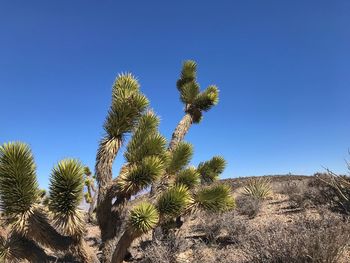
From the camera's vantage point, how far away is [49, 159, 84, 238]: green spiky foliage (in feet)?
22.6

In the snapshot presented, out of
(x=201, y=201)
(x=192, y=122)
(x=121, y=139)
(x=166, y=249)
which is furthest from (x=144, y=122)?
(x=192, y=122)

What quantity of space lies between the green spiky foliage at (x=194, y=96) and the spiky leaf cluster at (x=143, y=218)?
606 cm

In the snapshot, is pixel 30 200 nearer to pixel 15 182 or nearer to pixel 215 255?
pixel 15 182

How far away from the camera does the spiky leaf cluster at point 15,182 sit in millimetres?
6895

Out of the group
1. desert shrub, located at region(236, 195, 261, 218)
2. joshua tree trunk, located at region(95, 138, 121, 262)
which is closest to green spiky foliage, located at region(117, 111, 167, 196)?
joshua tree trunk, located at region(95, 138, 121, 262)

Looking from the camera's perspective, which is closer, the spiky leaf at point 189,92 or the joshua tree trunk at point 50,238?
the joshua tree trunk at point 50,238

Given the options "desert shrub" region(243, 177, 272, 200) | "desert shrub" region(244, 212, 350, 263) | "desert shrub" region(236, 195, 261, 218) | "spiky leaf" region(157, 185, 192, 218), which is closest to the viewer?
"desert shrub" region(244, 212, 350, 263)

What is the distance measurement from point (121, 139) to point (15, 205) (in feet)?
8.28

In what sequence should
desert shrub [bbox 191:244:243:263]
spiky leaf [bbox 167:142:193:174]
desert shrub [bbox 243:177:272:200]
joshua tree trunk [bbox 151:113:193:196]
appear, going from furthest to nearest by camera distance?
desert shrub [bbox 243:177:272:200]
joshua tree trunk [bbox 151:113:193:196]
spiky leaf [bbox 167:142:193:174]
desert shrub [bbox 191:244:243:263]

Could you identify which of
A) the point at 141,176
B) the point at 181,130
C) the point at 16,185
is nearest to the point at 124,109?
the point at 141,176

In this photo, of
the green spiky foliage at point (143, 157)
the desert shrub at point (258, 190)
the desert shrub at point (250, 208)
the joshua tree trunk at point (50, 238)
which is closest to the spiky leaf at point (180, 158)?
the green spiky foliage at point (143, 157)

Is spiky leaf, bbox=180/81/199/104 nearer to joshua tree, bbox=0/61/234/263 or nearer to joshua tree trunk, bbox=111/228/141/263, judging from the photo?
joshua tree, bbox=0/61/234/263

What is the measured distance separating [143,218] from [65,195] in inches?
54.4

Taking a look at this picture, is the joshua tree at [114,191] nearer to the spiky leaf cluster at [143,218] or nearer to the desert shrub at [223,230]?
the spiky leaf cluster at [143,218]
